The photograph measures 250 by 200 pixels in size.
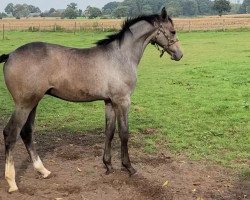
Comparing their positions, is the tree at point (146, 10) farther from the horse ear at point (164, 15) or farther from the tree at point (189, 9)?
the tree at point (189, 9)

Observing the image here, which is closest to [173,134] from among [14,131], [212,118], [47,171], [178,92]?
[212,118]

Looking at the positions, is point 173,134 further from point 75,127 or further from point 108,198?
point 108,198

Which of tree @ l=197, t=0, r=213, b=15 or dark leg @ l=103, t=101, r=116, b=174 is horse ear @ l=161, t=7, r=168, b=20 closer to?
dark leg @ l=103, t=101, r=116, b=174

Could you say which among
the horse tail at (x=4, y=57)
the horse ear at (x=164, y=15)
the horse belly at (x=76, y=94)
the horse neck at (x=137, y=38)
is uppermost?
the horse ear at (x=164, y=15)

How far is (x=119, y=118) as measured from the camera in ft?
20.7

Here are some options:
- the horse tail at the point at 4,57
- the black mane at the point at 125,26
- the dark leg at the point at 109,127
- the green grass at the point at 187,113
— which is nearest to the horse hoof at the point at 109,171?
the dark leg at the point at 109,127

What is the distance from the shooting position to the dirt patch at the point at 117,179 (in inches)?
230

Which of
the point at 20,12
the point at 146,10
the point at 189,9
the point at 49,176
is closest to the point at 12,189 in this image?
the point at 49,176

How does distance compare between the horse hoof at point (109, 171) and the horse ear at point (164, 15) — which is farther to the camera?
the horse hoof at point (109, 171)

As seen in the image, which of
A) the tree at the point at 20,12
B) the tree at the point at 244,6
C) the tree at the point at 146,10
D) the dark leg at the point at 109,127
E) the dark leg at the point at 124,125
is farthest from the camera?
the tree at the point at 244,6

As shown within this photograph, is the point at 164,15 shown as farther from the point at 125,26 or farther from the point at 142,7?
the point at 142,7

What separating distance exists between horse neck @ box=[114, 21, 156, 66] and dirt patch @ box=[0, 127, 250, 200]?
5.98 ft

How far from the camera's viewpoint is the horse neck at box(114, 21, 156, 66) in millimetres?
6531

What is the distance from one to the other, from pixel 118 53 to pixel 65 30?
41.9 metres
